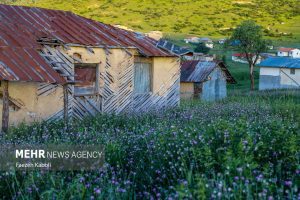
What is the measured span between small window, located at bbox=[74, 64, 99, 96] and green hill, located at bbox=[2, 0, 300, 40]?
74.4 m

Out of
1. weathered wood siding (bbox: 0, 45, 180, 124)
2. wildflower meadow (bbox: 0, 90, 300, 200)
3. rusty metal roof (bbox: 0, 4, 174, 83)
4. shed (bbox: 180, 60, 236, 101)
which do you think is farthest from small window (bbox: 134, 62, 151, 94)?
shed (bbox: 180, 60, 236, 101)

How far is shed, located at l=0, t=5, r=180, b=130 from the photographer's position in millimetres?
12172

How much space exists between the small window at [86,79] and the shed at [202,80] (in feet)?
58.0

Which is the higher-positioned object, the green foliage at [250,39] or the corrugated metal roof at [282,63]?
the green foliage at [250,39]

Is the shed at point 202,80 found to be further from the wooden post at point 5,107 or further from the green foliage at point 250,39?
the wooden post at point 5,107

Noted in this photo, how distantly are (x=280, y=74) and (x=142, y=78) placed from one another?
111ft

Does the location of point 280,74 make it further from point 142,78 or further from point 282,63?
point 142,78

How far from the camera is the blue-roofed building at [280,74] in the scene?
4666cm

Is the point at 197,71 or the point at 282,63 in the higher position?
the point at 282,63

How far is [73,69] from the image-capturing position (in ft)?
46.6

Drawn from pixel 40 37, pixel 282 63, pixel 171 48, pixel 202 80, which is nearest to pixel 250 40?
pixel 282 63

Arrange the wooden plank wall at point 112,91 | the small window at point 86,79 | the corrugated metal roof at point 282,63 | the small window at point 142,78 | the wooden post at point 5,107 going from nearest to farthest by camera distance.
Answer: the wooden post at point 5,107, the wooden plank wall at point 112,91, the small window at point 86,79, the small window at point 142,78, the corrugated metal roof at point 282,63

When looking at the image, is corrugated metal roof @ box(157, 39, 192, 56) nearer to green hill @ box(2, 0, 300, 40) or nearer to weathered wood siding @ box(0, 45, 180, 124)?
weathered wood siding @ box(0, 45, 180, 124)

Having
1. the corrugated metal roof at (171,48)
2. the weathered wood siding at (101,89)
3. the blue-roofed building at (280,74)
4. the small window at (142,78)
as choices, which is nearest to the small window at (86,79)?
the weathered wood siding at (101,89)
